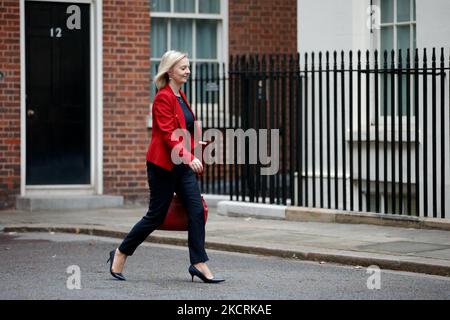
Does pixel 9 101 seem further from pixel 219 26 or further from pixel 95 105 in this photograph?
pixel 219 26

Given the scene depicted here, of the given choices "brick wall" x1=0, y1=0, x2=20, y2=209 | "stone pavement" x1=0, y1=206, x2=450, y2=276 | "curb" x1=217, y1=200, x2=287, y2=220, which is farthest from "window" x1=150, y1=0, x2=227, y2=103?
"stone pavement" x1=0, y1=206, x2=450, y2=276

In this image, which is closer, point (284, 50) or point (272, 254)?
point (272, 254)

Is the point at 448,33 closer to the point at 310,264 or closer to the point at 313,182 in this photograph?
the point at 313,182

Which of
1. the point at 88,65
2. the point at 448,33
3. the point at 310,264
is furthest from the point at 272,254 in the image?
the point at 88,65

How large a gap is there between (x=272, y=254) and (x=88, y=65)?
243 inches

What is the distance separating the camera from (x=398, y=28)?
Result: 45.8ft

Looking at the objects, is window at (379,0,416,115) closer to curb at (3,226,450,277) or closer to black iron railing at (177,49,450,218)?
black iron railing at (177,49,450,218)

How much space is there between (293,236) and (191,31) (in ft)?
19.6

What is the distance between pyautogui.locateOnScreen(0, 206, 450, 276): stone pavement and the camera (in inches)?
398

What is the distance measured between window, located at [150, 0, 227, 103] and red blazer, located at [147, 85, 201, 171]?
772cm

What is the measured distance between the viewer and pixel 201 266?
8.89m

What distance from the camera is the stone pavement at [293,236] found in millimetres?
10102

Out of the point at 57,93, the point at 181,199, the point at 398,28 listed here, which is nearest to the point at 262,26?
the point at 57,93

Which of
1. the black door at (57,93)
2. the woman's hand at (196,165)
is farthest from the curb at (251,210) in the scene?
the woman's hand at (196,165)
